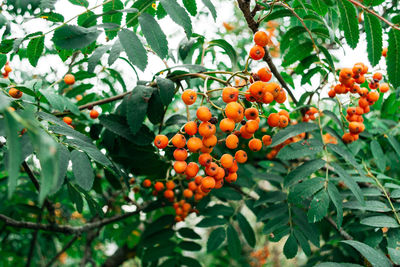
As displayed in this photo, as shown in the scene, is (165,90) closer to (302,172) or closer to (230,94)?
(230,94)

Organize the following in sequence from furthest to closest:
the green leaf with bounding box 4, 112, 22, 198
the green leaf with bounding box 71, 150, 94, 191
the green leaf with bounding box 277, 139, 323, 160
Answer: the green leaf with bounding box 277, 139, 323, 160 < the green leaf with bounding box 71, 150, 94, 191 < the green leaf with bounding box 4, 112, 22, 198

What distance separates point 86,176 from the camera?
117cm

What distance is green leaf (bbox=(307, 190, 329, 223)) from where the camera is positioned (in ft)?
4.74

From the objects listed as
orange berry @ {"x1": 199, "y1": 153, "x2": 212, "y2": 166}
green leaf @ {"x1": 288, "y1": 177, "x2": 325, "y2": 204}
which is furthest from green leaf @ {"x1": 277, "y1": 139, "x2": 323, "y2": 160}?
orange berry @ {"x1": 199, "y1": 153, "x2": 212, "y2": 166}

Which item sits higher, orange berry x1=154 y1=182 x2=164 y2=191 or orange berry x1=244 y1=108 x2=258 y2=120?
orange berry x1=244 y1=108 x2=258 y2=120

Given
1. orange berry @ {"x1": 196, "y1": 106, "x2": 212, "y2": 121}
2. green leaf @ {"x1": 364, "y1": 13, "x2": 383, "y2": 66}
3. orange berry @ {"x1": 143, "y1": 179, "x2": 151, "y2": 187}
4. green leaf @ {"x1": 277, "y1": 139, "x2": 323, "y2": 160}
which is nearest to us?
orange berry @ {"x1": 196, "y1": 106, "x2": 212, "y2": 121}

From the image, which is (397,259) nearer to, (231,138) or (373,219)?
(373,219)

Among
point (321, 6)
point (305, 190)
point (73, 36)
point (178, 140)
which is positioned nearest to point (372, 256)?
point (305, 190)

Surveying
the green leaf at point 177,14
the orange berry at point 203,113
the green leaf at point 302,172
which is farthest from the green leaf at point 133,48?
the green leaf at point 302,172

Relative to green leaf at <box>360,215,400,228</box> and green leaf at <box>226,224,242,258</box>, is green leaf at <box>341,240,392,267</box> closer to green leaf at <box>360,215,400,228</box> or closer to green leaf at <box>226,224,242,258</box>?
green leaf at <box>360,215,400,228</box>

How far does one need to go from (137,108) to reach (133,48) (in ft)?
1.08

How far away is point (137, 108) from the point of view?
1521mm

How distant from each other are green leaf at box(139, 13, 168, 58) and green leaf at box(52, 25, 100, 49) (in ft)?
0.68

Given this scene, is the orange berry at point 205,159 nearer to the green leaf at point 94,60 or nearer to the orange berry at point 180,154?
the orange berry at point 180,154
